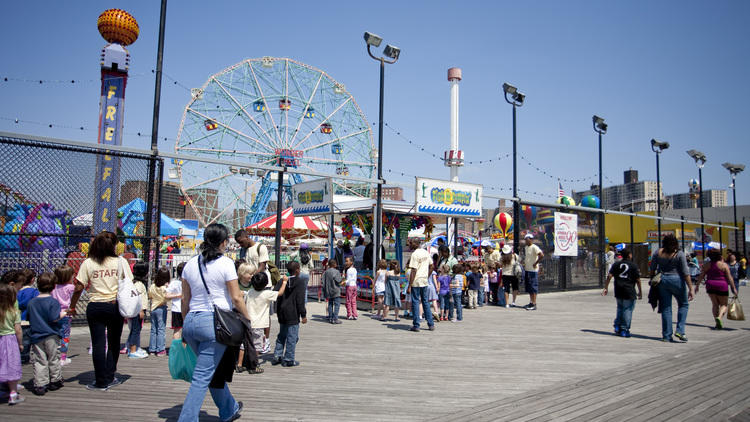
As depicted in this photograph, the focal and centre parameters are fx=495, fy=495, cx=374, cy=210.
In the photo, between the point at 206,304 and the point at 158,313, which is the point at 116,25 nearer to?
the point at 158,313

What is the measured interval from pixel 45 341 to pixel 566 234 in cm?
1490

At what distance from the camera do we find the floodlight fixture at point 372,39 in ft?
37.4

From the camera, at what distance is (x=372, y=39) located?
1148cm

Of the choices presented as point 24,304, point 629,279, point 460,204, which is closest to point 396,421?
point 24,304

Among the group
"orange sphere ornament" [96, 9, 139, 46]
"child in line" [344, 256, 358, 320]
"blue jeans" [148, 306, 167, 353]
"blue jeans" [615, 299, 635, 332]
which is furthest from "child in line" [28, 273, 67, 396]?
"orange sphere ornament" [96, 9, 139, 46]

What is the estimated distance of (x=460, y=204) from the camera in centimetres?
1339

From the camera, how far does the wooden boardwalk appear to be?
4320 mm

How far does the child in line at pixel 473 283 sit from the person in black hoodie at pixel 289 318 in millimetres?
6689

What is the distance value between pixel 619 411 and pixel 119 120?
20090 mm

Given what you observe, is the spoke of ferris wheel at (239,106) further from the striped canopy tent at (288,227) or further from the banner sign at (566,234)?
the banner sign at (566,234)

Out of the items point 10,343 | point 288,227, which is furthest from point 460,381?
point 288,227

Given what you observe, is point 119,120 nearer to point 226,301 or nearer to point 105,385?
point 105,385

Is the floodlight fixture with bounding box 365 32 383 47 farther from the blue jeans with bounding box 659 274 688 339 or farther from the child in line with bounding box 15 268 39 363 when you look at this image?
the child in line with bounding box 15 268 39 363

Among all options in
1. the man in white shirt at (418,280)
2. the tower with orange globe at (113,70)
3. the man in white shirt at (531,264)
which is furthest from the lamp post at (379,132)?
the tower with orange globe at (113,70)
